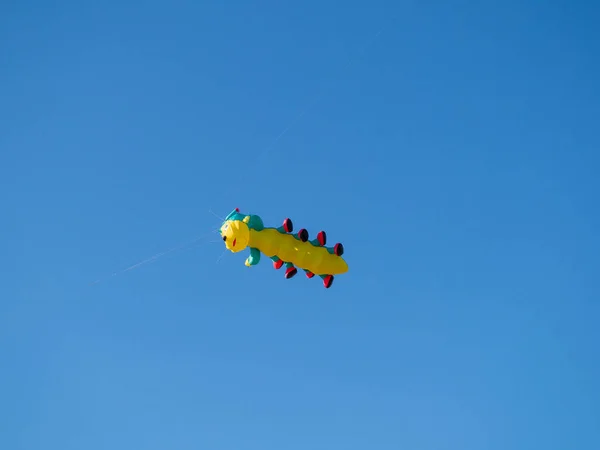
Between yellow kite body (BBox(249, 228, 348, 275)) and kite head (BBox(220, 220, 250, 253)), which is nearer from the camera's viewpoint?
kite head (BBox(220, 220, 250, 253))

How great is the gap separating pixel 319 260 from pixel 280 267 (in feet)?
3.19

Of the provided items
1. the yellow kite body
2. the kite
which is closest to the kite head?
the kite

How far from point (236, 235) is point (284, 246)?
134 cm

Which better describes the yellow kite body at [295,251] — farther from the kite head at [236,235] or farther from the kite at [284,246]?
the kite head at [236,235]

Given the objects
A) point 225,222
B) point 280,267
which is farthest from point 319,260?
point 225,222

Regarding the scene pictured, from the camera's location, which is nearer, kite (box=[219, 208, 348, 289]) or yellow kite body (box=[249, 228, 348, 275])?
kite (box=[219, 208, 348, 289])

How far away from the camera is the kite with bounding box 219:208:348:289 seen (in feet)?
55.0

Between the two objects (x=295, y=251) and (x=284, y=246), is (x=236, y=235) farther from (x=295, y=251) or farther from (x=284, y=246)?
(x=295, y=251)

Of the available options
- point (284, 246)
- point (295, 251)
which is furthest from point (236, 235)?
point (295, 251)

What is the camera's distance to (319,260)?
17766 millimetres

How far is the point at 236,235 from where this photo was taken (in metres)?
16.6

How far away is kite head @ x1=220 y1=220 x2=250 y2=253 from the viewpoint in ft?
54.6

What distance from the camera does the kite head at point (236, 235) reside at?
54.6ft

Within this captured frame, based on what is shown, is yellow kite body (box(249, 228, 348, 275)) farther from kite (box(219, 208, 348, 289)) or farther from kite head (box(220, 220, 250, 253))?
kite head (box(220, 220, 250, 253))
